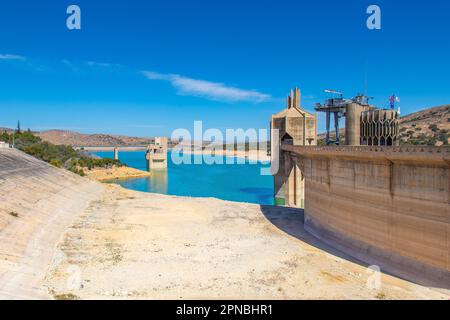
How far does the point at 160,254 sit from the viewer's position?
25.0 meters

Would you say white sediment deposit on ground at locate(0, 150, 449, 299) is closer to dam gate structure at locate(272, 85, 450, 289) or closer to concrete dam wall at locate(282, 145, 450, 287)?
dam gate structure at locate(272, 85, 450, 289)

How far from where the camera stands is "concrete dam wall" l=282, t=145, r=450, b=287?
1919 centimetres

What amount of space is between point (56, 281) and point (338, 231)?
19.1 m

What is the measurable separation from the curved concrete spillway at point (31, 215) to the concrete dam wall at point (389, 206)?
18.7 m

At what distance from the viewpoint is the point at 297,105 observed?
52.1 meters

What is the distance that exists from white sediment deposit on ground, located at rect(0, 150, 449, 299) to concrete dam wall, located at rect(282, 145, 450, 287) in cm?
138

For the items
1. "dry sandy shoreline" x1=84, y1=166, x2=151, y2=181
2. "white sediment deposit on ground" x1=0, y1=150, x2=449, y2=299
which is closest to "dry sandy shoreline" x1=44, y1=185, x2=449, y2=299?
"white sediment deposit on ground" x1=0, y1=150, x2=449, y2=299

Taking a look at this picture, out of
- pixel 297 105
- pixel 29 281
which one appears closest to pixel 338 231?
pixel 29 281

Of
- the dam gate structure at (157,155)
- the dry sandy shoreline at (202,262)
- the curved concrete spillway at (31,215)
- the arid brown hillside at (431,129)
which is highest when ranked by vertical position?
the arid brown hillside at (431,129)

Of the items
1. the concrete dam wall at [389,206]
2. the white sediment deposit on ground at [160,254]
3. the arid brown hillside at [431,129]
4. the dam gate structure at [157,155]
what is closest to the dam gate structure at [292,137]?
the white sediment deposit on ground at [160,254]

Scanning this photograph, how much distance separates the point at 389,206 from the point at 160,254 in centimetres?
1474

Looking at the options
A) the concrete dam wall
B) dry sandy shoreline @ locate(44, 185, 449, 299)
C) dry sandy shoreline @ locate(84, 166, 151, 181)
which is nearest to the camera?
dry sandy shoreline @ locate(44, 185, 449, 299)

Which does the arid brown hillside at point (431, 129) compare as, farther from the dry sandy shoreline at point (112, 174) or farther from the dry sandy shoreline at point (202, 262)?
the dry sandy shoreline at point (202, 262)

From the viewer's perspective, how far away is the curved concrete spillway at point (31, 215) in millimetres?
18422
